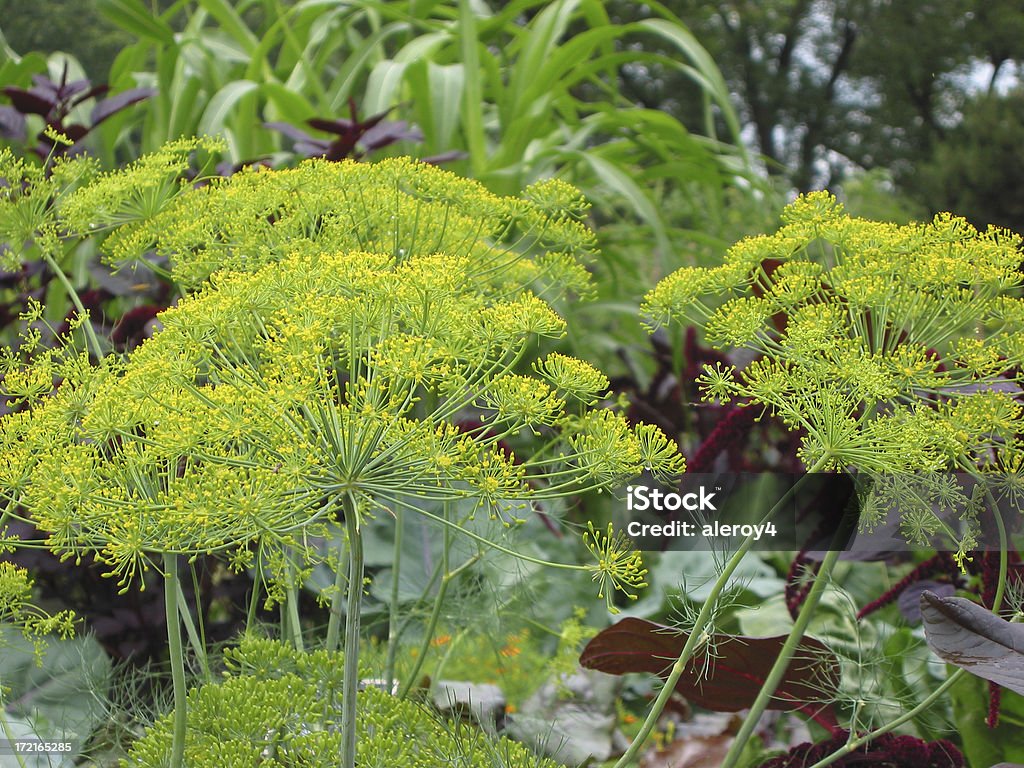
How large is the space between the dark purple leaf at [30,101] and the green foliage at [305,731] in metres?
1.52

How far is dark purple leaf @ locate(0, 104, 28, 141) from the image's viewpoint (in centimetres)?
206

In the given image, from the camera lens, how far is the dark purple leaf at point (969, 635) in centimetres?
101

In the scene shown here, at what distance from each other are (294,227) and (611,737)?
121 centimetres

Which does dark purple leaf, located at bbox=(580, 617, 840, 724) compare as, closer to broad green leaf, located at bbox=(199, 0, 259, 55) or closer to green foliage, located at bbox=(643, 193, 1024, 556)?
green foliage, located at bbox=(643, 193, 1024, 556)

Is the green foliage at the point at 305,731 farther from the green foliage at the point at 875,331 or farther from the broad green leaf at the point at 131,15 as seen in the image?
the broad green leaf at the point at 131,15

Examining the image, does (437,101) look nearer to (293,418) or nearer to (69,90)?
(69,90)

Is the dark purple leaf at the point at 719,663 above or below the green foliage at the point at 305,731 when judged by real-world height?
below

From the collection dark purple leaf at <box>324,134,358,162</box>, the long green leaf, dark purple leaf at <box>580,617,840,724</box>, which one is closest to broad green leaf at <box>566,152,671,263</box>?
the long green leaf

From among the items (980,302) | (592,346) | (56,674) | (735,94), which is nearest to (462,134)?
(592,346)

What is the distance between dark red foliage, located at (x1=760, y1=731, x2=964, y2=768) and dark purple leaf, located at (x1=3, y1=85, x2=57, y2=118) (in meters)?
1.94

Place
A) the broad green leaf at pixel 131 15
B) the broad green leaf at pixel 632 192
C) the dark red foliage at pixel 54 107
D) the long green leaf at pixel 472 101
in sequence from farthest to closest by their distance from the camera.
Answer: the long green leaf at pixel 472 101
the broad green leaf at pixel 131 15
the broad green leaf at pixel 632 192
the dark red foliage at pixel 54 107

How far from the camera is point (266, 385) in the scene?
889 mm

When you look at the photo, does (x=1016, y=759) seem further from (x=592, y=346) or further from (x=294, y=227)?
(x=592, y=346)
